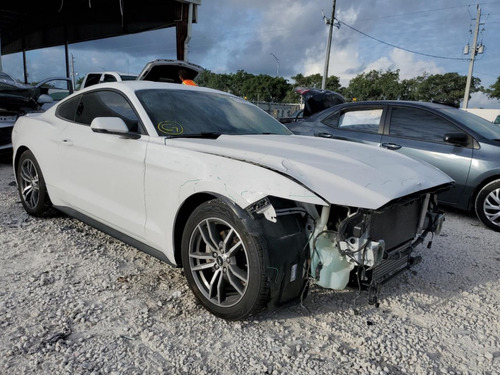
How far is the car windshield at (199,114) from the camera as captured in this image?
3.10 m

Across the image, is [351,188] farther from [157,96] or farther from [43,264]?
[43,264]

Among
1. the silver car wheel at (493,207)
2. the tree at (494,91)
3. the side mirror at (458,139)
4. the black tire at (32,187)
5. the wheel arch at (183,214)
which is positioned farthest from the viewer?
the tree at (494,91)

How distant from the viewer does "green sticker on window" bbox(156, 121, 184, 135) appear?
117 inches

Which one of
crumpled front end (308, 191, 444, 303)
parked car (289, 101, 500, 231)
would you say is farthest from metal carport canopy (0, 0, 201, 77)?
crumpled front end (308, 191, 444, 303)

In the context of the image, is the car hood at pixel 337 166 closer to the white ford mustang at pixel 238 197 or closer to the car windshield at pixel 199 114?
the white ford mustang at pixel 238 197

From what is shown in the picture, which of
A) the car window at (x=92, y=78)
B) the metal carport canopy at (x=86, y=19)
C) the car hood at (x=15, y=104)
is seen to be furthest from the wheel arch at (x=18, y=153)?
the metal carport canopy at (x=86, y=19)

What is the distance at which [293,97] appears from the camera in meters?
70.2

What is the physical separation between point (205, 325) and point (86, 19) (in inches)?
696

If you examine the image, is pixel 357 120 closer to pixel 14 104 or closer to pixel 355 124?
pixel 355 124

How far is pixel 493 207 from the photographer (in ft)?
15.6

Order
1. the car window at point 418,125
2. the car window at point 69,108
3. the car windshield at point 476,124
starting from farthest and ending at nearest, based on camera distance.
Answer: the car window at point 418,125 → the car windshield at point 476,124 → the car window at point 69,108

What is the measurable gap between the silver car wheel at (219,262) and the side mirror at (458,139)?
376 centimetres

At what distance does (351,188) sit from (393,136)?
3811mm

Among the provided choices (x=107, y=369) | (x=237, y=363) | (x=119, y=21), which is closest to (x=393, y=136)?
(x=237, y=363)
